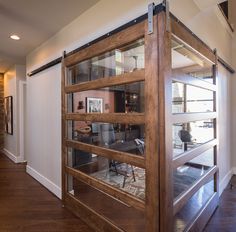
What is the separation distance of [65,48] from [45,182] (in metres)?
2.22

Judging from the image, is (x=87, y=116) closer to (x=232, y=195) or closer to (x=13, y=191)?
(x=13, y=191)

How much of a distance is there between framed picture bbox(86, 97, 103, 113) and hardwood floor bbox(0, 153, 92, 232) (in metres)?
1.31

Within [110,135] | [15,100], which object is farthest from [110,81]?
[15,100]

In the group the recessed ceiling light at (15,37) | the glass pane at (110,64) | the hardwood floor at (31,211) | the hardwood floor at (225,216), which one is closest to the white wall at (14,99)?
the hardwood floor at (31,211)

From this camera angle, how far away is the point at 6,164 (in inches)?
204

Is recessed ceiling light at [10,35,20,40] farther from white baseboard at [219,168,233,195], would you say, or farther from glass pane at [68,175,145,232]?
white baseboard at [219,168,233,195]

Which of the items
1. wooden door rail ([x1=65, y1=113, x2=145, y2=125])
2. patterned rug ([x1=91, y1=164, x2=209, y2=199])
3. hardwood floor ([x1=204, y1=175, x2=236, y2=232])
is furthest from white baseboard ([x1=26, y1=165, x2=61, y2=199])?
hardwood floor ([x1=204, y1=175, x2=236, y2=232])

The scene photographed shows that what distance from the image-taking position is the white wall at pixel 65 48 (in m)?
2.09

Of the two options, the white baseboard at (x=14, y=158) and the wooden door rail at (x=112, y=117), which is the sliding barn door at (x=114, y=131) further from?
Result: the white baseboard at (x=14, y=158)

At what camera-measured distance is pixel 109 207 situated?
7.84 feet

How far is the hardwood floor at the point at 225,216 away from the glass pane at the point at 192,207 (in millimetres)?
240

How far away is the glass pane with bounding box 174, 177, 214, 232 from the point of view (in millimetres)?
2012

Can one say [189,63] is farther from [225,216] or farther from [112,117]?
[225,216]

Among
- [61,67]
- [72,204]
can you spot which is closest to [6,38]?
[61,67]
